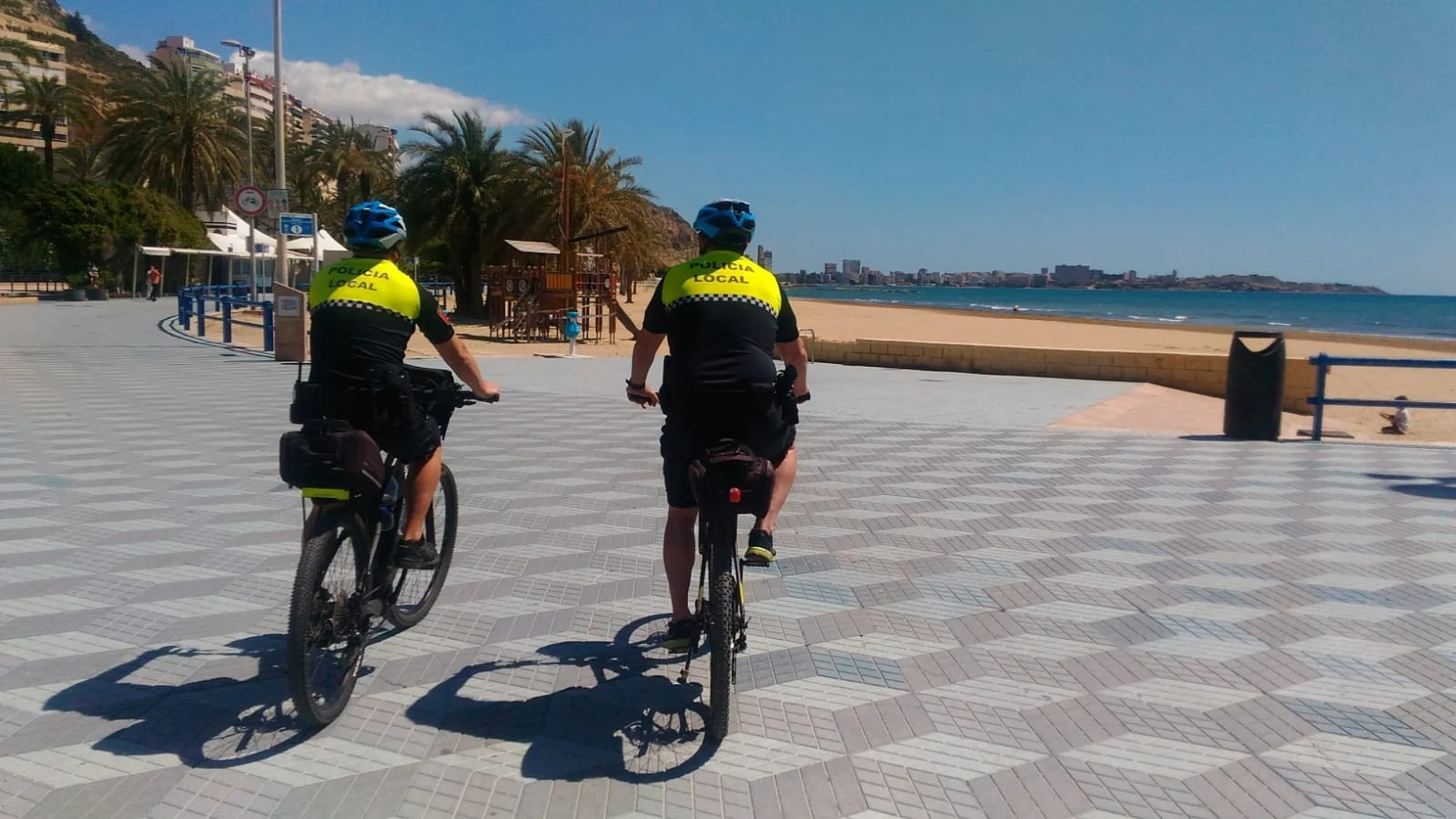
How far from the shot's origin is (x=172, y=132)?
41.7m

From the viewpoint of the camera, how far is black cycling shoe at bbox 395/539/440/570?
396 centimetres

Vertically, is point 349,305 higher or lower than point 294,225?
lower

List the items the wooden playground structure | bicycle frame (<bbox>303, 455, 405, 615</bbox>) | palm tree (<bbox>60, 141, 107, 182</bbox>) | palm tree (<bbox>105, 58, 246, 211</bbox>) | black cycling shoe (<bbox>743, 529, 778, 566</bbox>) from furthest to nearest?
palm tree (<bbox>60, 141, 107, 182</bbox>) → palm tree (<bbox>105, 58, 246, 211</bbox>) → the wooden playground structure → black cycling shoe (<bbox>743, 529, 778, 566</bbox>) → bicycle frame (<bbox>303, 455, 405, 615</bbox>)

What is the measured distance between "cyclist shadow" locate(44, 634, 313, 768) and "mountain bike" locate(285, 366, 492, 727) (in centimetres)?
14

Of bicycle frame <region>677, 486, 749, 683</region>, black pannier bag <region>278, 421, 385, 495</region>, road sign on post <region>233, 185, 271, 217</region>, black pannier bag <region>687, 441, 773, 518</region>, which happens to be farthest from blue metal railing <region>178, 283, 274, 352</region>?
black pannier bag <region>687, 441, 773, 518</region>

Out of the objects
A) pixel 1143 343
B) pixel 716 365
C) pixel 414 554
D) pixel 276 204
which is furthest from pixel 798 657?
pixel 1143 343

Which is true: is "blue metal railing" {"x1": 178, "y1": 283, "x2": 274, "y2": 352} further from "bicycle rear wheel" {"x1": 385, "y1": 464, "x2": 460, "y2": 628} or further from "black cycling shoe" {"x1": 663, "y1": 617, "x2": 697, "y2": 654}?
"black cycling shoe" {"x1": 663, "y1": 617, "x2": 697, "y2": 654}

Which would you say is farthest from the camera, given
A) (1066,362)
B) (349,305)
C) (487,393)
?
(1066,362)

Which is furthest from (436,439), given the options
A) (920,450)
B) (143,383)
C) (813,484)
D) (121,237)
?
(121,237)

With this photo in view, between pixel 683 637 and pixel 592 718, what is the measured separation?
415 millimetres

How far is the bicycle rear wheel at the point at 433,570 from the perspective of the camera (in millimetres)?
4352

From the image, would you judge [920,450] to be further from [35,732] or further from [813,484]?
[35,732]

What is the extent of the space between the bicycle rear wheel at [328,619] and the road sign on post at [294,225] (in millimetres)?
14786

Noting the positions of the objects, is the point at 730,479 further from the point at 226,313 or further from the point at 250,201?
the point at 226,313
